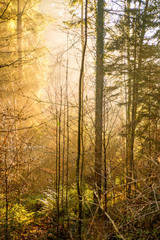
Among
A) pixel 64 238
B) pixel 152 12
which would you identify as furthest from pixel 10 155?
pixel 152 12

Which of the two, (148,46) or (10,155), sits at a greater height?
(148,46)

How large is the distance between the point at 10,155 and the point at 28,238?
106 inches

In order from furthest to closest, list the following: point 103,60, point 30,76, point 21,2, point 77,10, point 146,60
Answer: point 30,76, point 21,2, point 146,60, point 103,60, point 77,10

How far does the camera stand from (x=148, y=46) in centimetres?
639

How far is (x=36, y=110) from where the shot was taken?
10484 mm

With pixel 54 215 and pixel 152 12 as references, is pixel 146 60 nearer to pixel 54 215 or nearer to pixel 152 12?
pixel 152 12

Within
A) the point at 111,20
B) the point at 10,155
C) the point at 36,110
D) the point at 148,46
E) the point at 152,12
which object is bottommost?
the point at 10,155

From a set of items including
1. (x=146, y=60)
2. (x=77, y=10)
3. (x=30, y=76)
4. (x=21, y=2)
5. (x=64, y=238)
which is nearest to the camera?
(x=64, y=238)

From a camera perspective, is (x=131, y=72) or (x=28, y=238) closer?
(x=28, y=238)

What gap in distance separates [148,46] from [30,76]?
7078mm

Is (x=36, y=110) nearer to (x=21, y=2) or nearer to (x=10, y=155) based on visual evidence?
(x=10, y=155)

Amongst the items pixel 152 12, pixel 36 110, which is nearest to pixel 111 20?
pixel 152 12

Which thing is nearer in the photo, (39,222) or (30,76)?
(39,222)

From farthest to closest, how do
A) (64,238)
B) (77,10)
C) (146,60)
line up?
(146,60) < (77,10) < (64,238)
